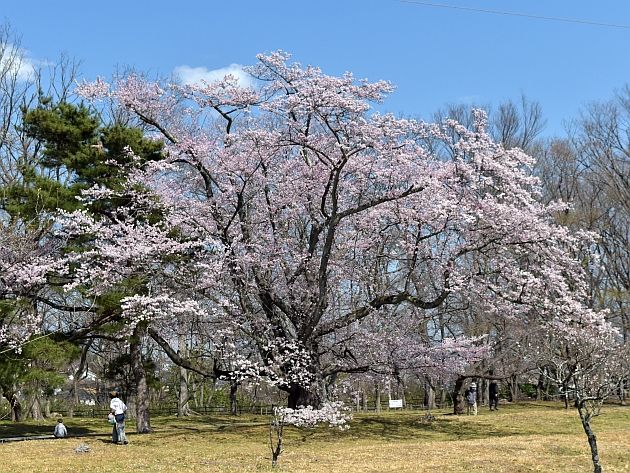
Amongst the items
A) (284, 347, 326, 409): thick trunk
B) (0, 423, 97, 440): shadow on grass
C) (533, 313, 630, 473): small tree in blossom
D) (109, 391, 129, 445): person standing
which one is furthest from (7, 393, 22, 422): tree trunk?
(533, 313, 630, 473): small tree in blossom

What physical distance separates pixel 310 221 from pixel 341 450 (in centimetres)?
576

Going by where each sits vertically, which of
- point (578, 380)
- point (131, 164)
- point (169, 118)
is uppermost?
point (169, 118)

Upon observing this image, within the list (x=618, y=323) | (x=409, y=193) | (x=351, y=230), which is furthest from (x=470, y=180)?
(x=618, y=323)

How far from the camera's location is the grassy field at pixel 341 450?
32.6 ft

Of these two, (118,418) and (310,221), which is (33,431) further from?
(310,221)

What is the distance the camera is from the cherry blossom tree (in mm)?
13766

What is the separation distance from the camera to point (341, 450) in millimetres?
12430

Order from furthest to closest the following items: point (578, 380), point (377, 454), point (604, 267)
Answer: point (604, 267)
point (377, 454)
point (578, 380)

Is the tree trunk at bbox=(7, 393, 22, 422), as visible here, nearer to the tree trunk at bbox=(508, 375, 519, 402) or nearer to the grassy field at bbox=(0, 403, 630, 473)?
the grassy field at bbox=(0, 403, 630, 473)

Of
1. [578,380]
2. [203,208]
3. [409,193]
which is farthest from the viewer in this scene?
[203,208]

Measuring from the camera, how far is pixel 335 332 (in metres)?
16.3

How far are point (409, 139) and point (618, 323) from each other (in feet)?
64.6

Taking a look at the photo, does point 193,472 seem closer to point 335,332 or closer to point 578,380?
point 578,380

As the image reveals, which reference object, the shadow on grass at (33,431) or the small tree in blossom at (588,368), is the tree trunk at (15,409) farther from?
the small tree in blossom at (588,368)
